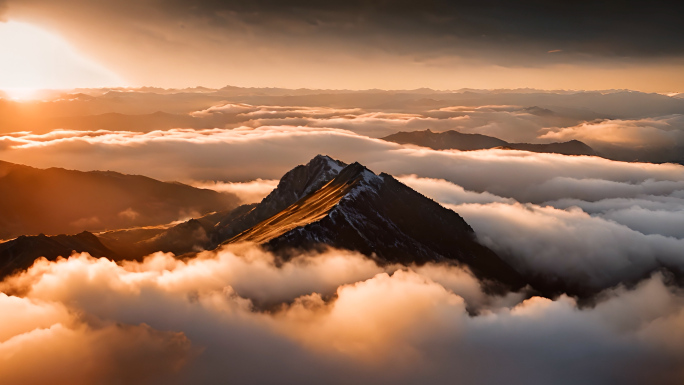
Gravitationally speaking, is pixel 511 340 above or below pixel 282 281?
below

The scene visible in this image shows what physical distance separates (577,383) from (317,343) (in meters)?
88.1

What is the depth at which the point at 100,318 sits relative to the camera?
166125 mm


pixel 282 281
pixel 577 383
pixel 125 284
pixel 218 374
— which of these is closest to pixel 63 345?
pixel 125 284

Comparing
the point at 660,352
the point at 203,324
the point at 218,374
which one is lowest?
the point at 660,352

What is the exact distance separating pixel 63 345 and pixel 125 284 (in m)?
35.5

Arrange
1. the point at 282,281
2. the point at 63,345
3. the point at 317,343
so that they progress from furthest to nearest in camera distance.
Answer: the point at 282,281 < the point at 317,343 < the point at 63,345

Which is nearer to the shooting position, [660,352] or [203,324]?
[203,324]

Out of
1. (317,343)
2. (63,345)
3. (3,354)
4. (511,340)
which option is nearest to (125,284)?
(63,345)

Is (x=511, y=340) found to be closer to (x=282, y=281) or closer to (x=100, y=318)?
(x=282, y=281)

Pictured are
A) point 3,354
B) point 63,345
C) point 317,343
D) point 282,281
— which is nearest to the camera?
point 3,354

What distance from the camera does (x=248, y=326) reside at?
16725 centimetres

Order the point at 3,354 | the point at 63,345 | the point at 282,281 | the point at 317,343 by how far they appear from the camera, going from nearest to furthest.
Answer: the point at 3,354, the point at 63,345, the point at 317,343, the point at 282,281

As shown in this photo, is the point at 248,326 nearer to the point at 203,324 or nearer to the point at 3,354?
the point at 203,324

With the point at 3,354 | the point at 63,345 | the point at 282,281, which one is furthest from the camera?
the point at 282,281
